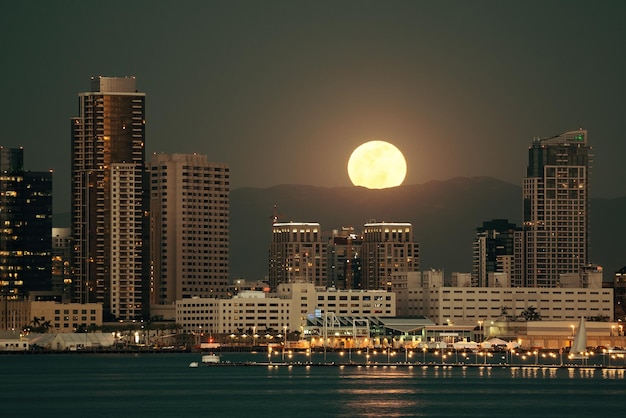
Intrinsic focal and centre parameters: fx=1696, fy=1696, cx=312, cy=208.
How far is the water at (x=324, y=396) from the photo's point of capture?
145m

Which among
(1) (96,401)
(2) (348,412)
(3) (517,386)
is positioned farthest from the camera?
(3) (517,386)

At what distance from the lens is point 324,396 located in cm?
16175

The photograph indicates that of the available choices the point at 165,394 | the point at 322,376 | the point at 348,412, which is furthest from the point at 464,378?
the point at 348,412

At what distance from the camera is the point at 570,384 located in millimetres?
177500

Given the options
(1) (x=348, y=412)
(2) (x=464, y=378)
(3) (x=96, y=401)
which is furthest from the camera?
(2) (x=464, y=378)

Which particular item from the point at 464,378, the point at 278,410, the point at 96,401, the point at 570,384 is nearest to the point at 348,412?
the point at 278,410

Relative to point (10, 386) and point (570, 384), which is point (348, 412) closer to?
point (570, 384)

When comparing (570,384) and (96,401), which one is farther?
(570,384)

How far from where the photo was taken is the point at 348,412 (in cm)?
14350

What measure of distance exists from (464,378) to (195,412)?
58.3m

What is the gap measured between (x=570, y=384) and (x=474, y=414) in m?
36.5

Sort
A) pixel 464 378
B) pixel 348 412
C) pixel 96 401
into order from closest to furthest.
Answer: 1. pixel 348 412
2. pixel 96 401
3. pixel 464 378

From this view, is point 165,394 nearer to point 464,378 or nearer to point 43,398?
point 43,398

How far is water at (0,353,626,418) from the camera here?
5704 inches
